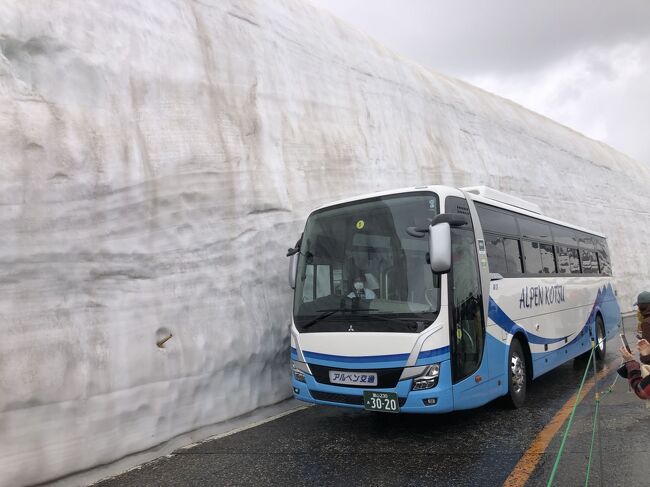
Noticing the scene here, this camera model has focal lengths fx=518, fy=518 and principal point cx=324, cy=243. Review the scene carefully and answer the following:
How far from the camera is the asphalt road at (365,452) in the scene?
13.3ft

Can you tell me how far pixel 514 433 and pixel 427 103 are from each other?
453 inches

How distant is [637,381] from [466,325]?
2.18 meters

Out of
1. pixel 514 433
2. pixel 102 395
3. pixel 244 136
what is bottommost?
pixel 514 433

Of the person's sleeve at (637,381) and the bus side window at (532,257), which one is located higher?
the bus side window at (532,257)

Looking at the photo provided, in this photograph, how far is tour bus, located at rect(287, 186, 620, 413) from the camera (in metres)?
4.68

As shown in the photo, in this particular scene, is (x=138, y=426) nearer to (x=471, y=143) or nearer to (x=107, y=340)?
(x=107, y=340)

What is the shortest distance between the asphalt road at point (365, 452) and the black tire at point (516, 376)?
0.12 metres

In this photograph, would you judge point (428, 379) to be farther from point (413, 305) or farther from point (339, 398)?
point (339, 398)

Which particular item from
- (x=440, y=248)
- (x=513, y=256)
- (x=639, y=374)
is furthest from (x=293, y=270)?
(x=639, y=374)

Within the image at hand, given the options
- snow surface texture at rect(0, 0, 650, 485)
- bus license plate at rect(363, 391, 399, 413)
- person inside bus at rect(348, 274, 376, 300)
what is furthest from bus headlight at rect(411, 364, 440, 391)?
snow surface texture at rect(0, 0, 650, 485)

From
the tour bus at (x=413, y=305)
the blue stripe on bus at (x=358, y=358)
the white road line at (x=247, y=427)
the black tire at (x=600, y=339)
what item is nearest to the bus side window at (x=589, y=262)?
the black tire at (x=600, y=339)

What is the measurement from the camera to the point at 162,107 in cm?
632

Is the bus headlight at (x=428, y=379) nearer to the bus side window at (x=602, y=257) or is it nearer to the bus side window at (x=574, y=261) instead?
the bus side window at (x=574, y=261)

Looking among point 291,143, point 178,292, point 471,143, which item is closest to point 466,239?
point 178,292
